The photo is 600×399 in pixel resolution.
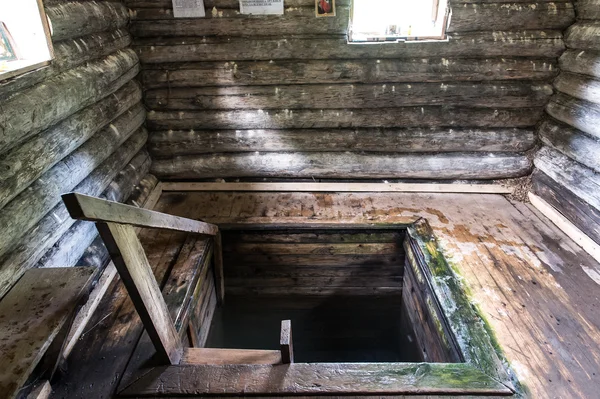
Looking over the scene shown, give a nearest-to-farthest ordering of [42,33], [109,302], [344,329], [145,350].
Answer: [145,350] → [42,33] → [109,302] → [344,329]

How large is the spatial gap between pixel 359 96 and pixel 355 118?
0.22m

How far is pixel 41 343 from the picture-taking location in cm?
156

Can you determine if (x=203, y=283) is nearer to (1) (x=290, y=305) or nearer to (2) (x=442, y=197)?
(1) (x=290, y=305)

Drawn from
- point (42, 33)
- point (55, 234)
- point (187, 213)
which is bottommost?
point (187, 213)

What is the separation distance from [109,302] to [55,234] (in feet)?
1.75

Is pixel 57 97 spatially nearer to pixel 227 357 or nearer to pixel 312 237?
pixel 227 357

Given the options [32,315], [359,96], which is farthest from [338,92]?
[32,315]

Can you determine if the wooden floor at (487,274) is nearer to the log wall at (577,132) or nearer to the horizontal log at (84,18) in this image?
the log wall at (577,132)

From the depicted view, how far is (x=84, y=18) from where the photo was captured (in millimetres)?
2691

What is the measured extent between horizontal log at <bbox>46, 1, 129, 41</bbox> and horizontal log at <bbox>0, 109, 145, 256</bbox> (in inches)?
28.1

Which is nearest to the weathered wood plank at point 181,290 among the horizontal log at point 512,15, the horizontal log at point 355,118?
the horizontal log at point 355,118

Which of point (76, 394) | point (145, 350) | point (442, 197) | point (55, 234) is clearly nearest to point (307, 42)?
point (442, 197)

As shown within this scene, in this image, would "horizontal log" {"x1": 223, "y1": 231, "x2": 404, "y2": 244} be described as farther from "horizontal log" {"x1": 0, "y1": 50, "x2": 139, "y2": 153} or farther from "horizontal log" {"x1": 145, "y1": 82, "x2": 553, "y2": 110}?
"horizontal log" {"x1": 0, "y1": 50, "x2": 139, "y2": 153}

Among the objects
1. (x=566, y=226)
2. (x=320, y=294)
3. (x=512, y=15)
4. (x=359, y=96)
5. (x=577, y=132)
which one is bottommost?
(x=320, y=294)
